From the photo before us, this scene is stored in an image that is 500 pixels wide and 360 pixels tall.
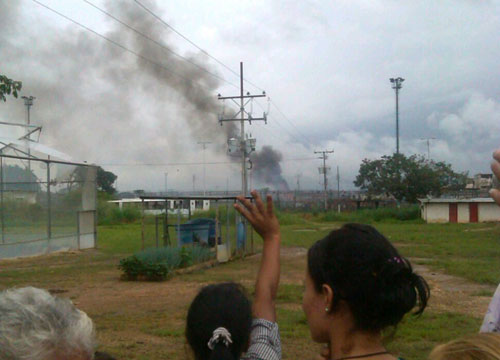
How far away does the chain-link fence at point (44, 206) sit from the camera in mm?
20516

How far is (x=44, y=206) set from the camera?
22.4m

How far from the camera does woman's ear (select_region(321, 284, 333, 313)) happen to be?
188cm

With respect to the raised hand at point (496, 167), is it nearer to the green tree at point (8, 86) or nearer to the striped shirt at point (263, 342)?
the striped shirt at point (263, 342)

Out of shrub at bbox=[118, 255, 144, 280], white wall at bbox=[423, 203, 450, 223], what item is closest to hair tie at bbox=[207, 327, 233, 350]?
shrub at bbox=[118, 255, 144, 280]

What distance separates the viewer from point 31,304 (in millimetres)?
1727

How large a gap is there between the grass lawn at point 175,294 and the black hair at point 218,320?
55cm

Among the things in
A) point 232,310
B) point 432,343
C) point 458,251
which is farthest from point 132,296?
point 458,251

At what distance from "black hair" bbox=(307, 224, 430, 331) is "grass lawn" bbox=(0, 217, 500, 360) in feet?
1.06

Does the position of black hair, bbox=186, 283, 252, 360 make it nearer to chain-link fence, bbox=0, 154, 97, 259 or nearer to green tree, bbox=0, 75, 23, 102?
green tree, bbox=0, 75, 23, 102

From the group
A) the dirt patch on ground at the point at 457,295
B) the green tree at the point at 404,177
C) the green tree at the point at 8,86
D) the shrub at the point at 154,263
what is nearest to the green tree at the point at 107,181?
the green tree at the point at 404,177

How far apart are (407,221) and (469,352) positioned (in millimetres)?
51602

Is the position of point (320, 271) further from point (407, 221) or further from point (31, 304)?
point (407, 221)

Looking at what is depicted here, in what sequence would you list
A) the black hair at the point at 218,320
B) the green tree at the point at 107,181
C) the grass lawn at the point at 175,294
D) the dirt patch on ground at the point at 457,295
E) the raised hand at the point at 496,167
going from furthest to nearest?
the green tree at the point at 107,181
the dirt patch on ground at the point at 457,295
the grass lawn at the point at 175,294
the raised hand at the point at 496,167
the black hair at the point at 218,320

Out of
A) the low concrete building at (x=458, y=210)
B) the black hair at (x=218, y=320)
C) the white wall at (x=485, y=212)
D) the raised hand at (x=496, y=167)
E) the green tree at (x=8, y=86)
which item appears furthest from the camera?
the low concrete building at (x=458, y=210)
